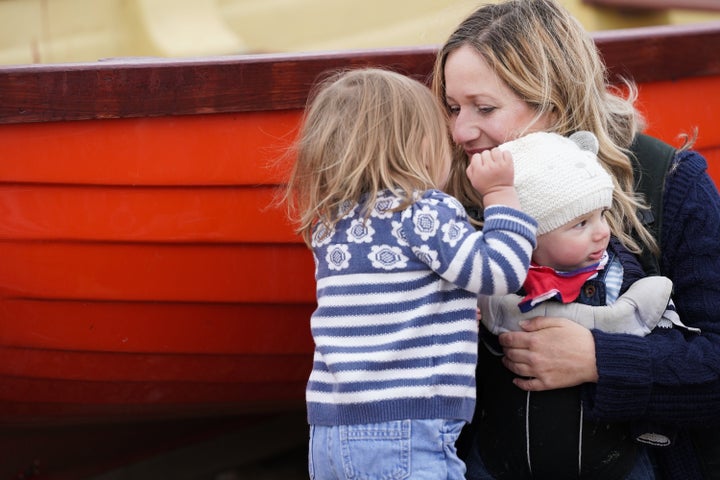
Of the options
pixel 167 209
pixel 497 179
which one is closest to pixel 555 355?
pixel 497 179

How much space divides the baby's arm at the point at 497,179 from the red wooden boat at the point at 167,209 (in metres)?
0.72

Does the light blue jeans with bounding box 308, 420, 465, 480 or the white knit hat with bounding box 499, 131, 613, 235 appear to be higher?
the white knit hat with bounding box 499, 131, 613, 235

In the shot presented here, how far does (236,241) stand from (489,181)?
903mm

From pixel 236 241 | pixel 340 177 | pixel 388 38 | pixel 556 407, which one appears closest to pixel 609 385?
pixel 556 407

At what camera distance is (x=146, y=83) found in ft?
6.87

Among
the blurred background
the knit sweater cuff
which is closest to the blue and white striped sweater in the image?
the knit sweater cuff

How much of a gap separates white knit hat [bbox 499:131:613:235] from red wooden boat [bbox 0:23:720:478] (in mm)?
688

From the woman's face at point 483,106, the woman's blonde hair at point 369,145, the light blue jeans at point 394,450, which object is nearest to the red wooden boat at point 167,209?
the woman's face at point 483,106

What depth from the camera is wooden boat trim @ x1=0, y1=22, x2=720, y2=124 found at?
208cm

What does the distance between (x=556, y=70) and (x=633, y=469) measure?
71 centimetres

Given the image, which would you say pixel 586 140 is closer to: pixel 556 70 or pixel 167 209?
pixel 556 70

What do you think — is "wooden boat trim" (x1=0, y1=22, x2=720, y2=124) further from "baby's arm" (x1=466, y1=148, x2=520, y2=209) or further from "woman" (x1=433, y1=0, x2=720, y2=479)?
"baby's arm" (x1=466, y1=148, x2=520, y2=209)

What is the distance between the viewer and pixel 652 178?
173 centimetres

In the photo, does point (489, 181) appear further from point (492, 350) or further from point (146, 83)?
point (146, 83)
